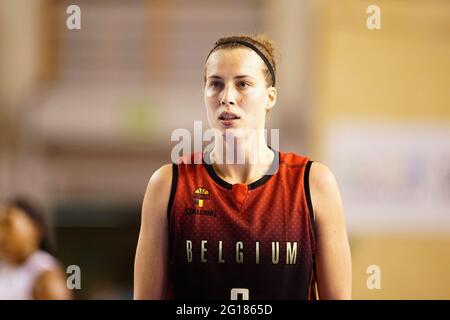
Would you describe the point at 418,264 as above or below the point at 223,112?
below

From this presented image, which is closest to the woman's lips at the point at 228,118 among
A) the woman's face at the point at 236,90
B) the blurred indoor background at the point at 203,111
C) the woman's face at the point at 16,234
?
the woman's face at the point at 236,90

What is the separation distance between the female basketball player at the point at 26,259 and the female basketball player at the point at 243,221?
0.22m

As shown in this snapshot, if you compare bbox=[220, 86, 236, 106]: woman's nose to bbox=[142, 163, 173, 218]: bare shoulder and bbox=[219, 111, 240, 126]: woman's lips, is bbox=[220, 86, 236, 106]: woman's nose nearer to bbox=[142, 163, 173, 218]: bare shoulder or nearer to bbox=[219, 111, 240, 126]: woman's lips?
bbox=[219, 111, 240, 126]: woman's lips

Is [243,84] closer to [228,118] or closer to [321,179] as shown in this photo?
[228,118]

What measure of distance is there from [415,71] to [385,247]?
1.14ft

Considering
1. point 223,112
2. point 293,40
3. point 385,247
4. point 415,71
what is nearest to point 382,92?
point 415,71

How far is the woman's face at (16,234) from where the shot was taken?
4.17 ft

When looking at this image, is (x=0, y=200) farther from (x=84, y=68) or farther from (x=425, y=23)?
(x=425, y=23)

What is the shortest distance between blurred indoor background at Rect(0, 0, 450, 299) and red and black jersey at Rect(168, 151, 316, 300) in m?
0.10

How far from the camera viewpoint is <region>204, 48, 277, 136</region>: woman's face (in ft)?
3.14

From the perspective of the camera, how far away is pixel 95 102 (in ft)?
4.91

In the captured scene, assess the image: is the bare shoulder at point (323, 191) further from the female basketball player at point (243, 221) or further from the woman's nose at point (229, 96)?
the woman's nose at point (229, 96)
